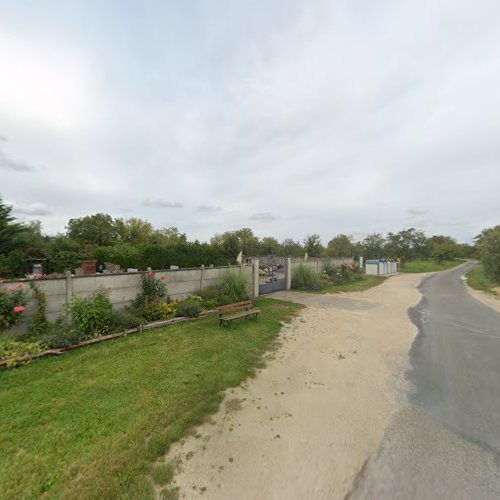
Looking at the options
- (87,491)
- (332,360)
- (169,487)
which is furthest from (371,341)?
(87,491)

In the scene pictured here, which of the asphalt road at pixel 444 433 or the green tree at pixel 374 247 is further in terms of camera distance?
the green tree at pixel 374 247

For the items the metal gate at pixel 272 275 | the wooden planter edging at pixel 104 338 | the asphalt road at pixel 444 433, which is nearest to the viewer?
the asphalt road at pixel 444 433

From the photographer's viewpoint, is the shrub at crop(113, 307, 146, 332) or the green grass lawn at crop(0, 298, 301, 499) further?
the shrub at crop(113, 307, 146, 332)

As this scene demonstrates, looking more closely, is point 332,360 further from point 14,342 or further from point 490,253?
point 490,253

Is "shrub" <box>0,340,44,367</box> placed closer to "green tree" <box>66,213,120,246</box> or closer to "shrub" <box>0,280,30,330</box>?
"shrub" <box>0,280,30,330</box>

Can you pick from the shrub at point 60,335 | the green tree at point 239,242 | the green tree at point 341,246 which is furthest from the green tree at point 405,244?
the shrub at point 60,335

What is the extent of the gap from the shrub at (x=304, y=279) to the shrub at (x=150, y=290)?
973cm

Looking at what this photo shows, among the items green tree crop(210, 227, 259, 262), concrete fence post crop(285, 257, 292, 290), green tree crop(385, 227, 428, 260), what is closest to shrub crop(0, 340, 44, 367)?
concrete fence post crop(285, 257, 292, 290)

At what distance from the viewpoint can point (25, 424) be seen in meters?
3.20

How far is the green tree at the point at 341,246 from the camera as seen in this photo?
45703 millimetres

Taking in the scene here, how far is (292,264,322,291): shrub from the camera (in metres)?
15.9

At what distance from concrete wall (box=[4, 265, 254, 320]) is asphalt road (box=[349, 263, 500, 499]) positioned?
24.0 feet

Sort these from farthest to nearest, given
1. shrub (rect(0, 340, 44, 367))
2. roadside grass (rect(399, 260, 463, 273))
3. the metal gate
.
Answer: roadside grass (rect(399, 260, 463, 273)) < the metal gate < shrub (rect(0, 340, 44, 367))

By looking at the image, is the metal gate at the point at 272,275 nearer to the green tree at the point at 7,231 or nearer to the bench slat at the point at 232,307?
the bench slat at the point at 232,307
